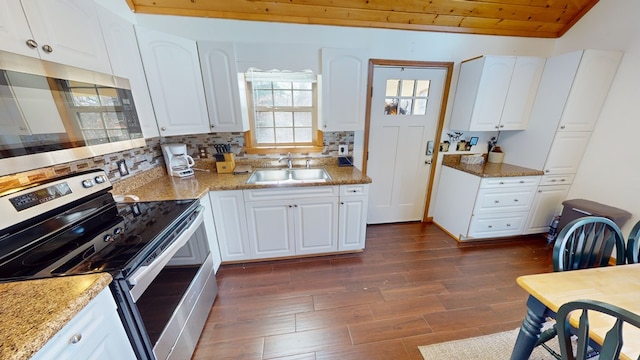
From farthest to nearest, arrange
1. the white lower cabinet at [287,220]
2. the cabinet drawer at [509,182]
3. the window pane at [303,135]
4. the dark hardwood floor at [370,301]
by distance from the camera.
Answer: the window pane at [303,135] → the cabinet drawer at [509,182] → the white lower cabinet at [287,220] → the dark hardwood floor at [370,301]

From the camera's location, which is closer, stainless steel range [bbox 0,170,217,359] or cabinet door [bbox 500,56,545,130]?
stainless steel range [bbox 0,170,217,359]

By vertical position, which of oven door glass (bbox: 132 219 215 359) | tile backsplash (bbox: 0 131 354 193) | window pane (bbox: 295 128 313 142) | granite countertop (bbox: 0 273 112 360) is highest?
window pane (bbox: 295 128 313 142)

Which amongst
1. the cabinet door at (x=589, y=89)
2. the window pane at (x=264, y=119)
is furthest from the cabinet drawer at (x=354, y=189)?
the cabinet door at (x=589, y=89)

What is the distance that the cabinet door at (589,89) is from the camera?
6.75 feet

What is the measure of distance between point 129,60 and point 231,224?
1.45 m

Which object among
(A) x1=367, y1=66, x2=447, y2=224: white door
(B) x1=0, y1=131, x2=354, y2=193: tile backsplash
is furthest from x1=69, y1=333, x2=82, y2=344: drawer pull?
(A) x1=367, y1=66, x2=447, y2=224: white door

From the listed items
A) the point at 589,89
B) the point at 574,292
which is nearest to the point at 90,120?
the point at 574,292

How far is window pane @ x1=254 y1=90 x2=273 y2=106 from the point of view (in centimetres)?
242

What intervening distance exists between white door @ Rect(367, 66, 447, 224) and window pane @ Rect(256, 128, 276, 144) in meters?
1.20

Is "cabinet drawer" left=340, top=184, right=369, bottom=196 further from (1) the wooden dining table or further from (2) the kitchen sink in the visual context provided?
(1) the wooden dining table

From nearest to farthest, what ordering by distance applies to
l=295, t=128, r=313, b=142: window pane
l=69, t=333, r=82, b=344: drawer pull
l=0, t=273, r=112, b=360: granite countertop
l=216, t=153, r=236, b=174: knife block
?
l=0, t=273, r=112, b=360: granite countertop
l=69, t=333, r=82, b=344: drawer pull
l=216, t=153, r=236, b=174: knife block
l=295, t=128, r=313, b=142: window pane

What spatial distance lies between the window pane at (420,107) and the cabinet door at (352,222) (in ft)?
4.46

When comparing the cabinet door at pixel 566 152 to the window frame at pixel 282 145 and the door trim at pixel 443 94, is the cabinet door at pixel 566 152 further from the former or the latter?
the window frame at pixel 282 145

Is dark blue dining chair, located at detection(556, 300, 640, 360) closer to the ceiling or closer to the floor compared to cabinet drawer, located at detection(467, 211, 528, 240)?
closer to the ceiling
